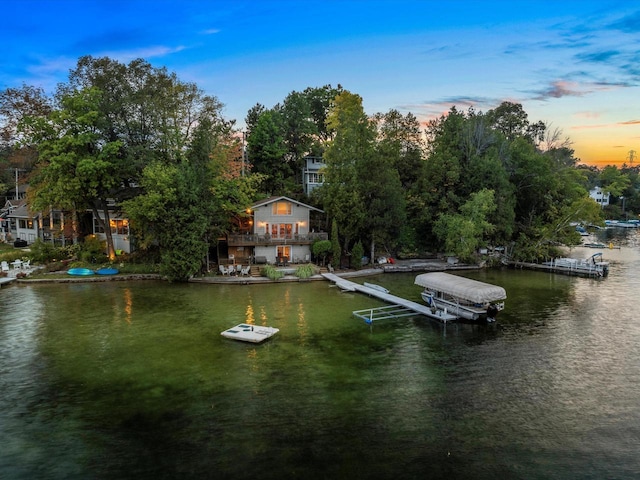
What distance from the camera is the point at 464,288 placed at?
1007 inches

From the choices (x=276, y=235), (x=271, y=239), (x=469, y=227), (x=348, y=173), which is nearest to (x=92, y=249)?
(x=271, y=239)

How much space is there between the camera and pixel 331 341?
2164 centimetres

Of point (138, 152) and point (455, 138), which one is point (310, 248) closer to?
point (138, 152)

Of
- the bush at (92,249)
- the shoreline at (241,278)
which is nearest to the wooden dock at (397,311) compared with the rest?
the shoreline at (241,278)

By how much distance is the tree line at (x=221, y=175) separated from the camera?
35500 millimetres

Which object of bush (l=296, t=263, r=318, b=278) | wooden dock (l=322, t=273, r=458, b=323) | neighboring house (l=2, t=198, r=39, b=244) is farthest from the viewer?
neighboring house (l=2, t=198, r=39, b=244)

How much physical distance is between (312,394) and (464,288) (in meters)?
13.6

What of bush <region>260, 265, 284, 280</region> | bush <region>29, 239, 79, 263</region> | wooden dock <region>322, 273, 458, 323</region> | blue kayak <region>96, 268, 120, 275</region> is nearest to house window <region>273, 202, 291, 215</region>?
bush <region>260, 265, 284, 280</region>

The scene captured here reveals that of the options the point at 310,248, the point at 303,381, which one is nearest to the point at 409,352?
the point at 303,381

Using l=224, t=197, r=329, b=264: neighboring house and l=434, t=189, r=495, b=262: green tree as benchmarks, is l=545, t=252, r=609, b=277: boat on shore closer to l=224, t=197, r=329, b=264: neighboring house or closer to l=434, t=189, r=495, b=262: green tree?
l=434, t=189, r=495, b=262: green tree

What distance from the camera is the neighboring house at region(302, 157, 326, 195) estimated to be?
5908cm

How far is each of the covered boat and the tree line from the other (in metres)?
12.8

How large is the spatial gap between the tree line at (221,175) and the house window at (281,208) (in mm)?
2561

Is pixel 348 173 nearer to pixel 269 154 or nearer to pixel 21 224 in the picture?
pixel 269 154
